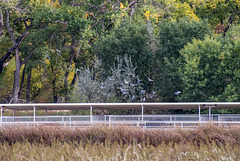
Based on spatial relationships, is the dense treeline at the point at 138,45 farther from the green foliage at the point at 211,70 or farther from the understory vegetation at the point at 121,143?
the understory vegetation at the point at 121,143

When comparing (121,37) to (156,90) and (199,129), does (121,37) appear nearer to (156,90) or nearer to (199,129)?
(156,90)

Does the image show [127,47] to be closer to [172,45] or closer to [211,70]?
[172,45]

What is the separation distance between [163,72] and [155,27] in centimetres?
614

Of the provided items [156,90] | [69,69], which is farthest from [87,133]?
[69,69]

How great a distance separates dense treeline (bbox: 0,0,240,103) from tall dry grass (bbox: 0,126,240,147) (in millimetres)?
10521

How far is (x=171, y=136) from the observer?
1811 centimetres

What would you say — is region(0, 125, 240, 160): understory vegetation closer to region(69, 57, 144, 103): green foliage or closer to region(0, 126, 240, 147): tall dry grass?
region(0, 126, 240, 147): tall dry grass

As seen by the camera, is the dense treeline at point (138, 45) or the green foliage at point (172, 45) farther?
the green foliage at point (172, 45)

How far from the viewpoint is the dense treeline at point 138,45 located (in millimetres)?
29844

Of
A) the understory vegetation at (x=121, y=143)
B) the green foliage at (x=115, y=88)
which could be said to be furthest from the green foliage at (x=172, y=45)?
the understory vegetation at (x=121, y=143)

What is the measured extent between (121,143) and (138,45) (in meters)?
19.8

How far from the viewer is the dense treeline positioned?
97.9ft

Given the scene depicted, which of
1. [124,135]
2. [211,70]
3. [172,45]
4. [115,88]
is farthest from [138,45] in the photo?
[124,135]

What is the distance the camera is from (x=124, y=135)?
18.7 m
